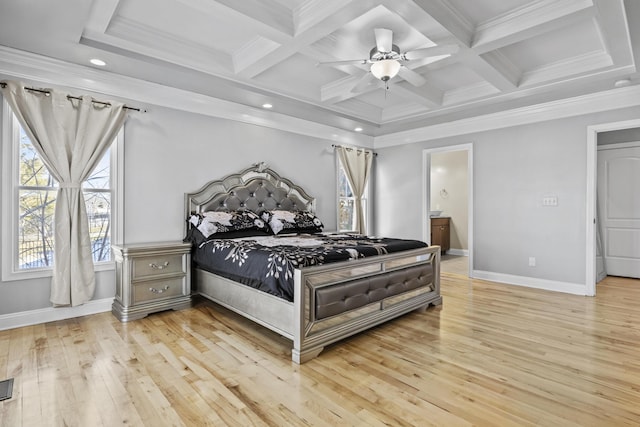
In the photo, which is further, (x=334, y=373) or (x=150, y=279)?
(x=150, y=279)

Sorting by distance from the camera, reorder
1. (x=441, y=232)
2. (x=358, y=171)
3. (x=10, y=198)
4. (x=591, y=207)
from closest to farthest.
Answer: (x=10, y=198) → (x=591, y=207) → (x=358, y=171) → (x=441, y=232)

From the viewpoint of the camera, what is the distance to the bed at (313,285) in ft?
7.93

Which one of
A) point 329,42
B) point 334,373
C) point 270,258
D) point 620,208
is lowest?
point 334,373

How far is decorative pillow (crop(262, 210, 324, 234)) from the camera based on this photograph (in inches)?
170

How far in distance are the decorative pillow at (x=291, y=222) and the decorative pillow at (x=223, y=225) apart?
7.4 inches

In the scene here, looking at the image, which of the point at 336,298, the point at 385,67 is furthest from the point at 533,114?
the point at 336,298

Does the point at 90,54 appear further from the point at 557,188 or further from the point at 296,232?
the point at 557,188

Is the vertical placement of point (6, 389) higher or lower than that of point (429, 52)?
lower

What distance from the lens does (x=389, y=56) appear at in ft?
8.91

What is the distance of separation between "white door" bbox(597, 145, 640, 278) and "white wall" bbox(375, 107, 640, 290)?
1.62 m

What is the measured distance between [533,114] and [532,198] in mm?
1112

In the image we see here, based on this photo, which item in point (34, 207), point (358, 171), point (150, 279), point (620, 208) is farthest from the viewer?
point (358, 171)

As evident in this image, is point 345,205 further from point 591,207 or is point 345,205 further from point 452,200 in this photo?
point 591,207

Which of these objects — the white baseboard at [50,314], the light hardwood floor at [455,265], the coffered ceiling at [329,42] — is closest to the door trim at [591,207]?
the coffered ceiling at [329,42]
